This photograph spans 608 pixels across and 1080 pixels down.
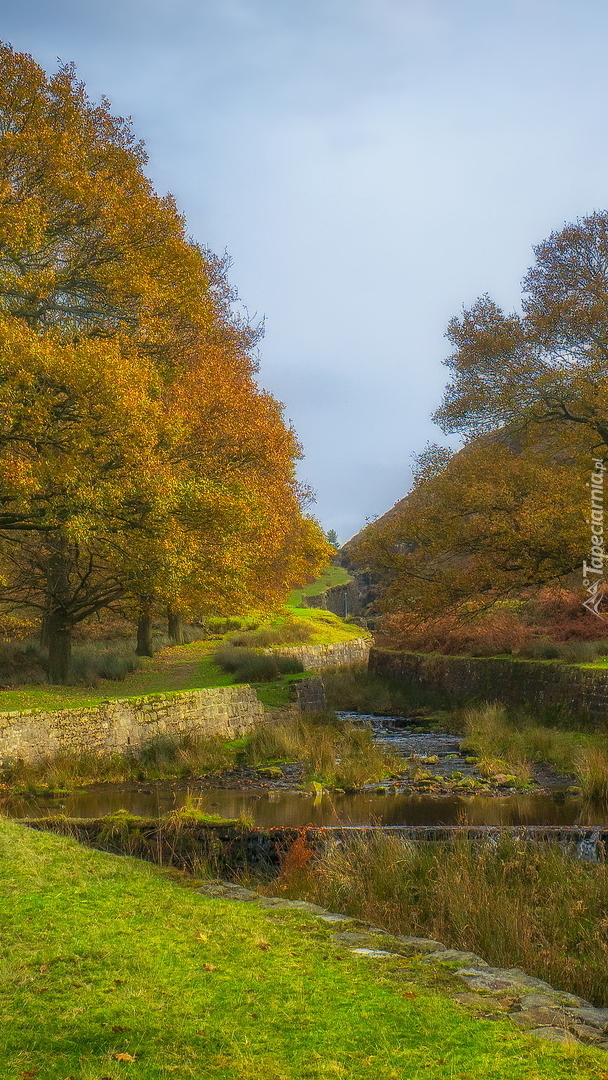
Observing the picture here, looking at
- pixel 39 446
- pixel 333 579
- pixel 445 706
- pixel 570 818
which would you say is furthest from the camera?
pixel 333 579

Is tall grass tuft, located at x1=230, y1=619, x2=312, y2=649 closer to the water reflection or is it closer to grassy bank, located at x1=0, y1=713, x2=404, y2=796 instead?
grassy bank, located at x1=0, y1=713, x2=404, y2=796

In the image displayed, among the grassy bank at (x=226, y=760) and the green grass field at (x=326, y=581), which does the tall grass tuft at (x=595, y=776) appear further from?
the green grass field at (x=326, y=581)

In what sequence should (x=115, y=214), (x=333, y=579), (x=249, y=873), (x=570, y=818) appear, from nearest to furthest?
1. (x=249, y=873)
2. (x=570, y=818)
3. (x=115, y=214)
4. (x=333, y=579)

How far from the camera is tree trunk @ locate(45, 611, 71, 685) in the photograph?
22.7 metres

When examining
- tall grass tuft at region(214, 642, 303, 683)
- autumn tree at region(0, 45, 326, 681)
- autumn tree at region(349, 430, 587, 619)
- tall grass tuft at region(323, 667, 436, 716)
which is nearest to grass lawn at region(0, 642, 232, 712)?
tall grass tuft at region(214, 642, 303, 683)

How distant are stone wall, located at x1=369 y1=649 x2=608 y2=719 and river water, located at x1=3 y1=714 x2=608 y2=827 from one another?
4.75 m

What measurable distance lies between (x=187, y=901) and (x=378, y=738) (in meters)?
13.2

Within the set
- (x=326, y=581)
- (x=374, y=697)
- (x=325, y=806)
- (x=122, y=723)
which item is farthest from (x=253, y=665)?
(x=326, y=581)

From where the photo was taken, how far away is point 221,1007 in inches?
190

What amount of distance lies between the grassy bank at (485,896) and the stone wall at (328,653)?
21.7 meters

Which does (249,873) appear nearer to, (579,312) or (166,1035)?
(166,1035)

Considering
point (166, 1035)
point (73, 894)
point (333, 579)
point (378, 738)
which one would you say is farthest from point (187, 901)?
point (333, 579)

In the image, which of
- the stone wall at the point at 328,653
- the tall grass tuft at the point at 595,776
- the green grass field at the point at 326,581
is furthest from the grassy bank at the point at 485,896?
the green grass field at the point at 326,581

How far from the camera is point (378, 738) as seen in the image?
20094 mm
